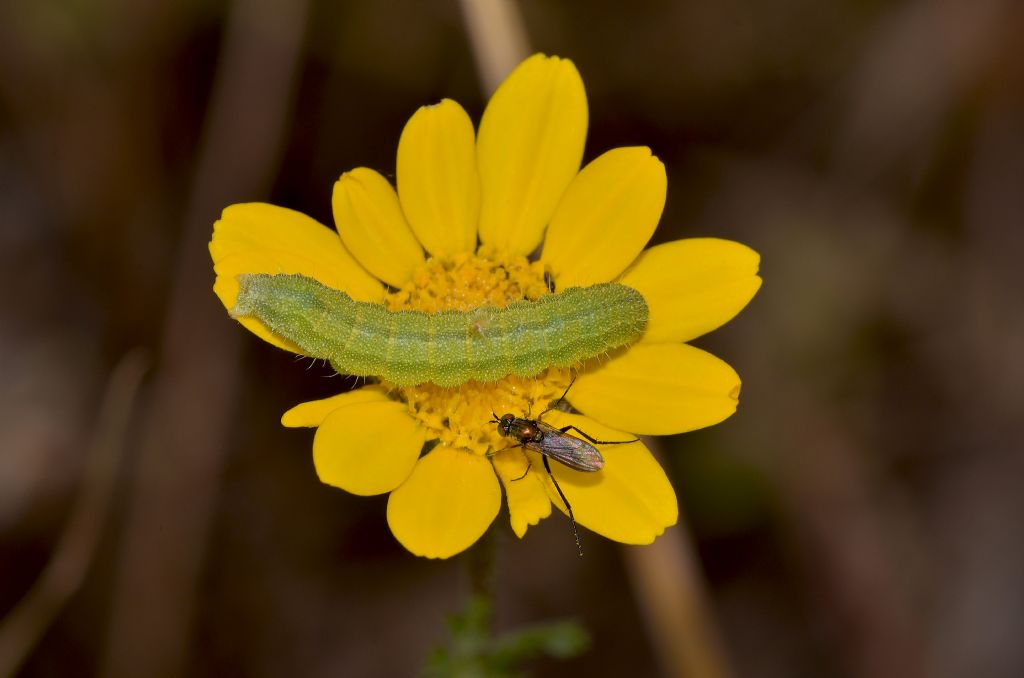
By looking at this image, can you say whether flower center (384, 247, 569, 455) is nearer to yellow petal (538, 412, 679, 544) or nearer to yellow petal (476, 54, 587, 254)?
yellow petal (476, 54, 587, 254)

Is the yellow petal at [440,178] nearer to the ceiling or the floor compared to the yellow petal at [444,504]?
nearer to the ceiling

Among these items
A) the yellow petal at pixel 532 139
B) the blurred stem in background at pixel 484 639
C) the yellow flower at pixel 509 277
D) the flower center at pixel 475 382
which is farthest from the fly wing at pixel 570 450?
the yellow petal at pixel 532 139

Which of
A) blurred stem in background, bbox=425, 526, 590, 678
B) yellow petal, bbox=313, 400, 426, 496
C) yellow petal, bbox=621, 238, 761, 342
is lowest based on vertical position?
blurred stem in background, bbox=425, 526, 590, 678

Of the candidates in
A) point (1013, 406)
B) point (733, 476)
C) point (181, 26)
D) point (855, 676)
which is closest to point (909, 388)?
point (1013, 406)

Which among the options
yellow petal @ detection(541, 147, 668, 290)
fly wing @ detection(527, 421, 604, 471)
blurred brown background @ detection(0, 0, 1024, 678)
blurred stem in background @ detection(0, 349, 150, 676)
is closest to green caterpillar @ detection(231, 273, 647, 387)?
yellow petal @ detection(541, 147, 668, 290)

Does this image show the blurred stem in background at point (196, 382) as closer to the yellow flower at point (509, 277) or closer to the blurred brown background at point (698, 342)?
the blurred brown background at point (698, 342)
